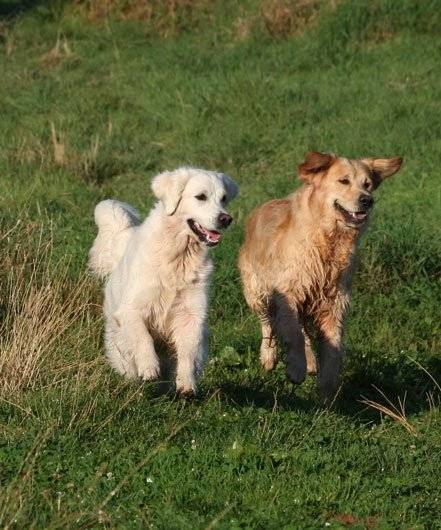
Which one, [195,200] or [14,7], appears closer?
[195,200]

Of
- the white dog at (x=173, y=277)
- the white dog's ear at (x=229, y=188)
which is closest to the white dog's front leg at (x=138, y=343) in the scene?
the white dog at (x=173, y=277)

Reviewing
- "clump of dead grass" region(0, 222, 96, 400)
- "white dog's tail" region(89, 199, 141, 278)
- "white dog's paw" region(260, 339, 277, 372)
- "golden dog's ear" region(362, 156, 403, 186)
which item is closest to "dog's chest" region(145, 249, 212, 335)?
"clump of dead grass" region(0, 222, 96, 400)

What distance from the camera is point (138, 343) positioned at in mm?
7219

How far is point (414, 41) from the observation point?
16.2 meters

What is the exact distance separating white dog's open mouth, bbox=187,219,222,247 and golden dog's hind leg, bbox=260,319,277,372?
57.9 inches

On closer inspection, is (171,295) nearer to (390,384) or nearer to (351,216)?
(351,216)

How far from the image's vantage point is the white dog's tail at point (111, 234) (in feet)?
28.1

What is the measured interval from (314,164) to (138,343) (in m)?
1.95

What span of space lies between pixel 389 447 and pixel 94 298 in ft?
9.73

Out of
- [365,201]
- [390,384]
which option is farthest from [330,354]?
[365,201]

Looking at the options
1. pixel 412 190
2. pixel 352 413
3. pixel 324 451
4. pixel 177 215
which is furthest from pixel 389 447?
pixel 412 190

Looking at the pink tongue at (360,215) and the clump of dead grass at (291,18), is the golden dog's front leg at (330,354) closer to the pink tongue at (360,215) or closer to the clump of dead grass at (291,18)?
the pink tongue at (360,215)

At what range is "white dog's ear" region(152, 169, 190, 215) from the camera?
738 cm

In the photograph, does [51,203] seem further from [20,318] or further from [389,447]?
[389,447]
